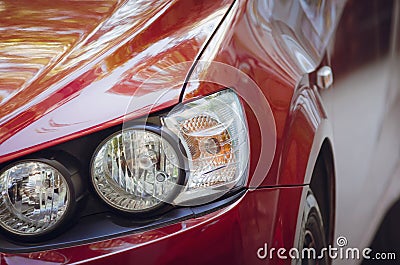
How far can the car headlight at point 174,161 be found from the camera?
6.41 ft

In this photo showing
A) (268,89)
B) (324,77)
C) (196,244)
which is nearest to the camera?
(196,244)

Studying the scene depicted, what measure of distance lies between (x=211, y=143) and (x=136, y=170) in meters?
0.19

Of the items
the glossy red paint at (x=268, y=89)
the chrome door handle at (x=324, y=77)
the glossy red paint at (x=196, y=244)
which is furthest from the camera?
the chrome door handle at (x=324, y=77)

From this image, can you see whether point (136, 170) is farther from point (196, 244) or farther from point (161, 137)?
point (196, 244)

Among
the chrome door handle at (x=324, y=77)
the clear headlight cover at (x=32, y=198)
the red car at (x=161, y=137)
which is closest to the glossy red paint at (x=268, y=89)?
the red car at (x=161, y=137)

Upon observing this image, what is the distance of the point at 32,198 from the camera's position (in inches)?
76.5

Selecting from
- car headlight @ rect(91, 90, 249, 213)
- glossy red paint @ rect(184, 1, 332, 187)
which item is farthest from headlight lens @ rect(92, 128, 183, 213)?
glossy red paint @ rect(184, 1, 332, 187)

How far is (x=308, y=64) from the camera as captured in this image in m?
2.33

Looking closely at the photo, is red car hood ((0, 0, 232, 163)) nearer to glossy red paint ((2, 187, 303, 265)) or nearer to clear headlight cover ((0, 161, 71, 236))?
clear headlight cover ((0, 161, 71, 236))

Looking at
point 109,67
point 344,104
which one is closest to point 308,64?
point 344,104

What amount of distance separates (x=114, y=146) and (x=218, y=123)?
0.26m

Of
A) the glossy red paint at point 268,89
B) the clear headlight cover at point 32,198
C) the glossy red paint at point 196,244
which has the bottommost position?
the glossy red paint at point 196,244

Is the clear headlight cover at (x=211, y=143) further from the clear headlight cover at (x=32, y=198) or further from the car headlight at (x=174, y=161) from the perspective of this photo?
the clear headlight cover at (x=32, y=198)

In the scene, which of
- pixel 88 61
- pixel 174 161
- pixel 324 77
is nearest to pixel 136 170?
pixel 174 161
